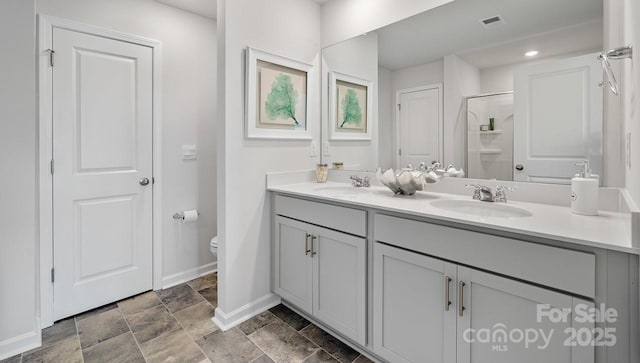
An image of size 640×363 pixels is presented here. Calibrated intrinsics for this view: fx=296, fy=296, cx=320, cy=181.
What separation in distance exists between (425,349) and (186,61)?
271 centimetres

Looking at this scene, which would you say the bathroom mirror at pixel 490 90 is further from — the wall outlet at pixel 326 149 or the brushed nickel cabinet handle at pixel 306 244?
the brushed nickel cabinet handle at pixel 306 244

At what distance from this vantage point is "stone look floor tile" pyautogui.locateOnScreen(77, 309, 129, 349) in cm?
181

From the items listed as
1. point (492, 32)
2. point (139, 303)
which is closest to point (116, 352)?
point (139, 303)

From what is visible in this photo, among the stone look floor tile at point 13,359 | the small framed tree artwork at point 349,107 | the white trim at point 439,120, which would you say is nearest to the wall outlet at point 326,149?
the small framed tree artwork at point 349,107

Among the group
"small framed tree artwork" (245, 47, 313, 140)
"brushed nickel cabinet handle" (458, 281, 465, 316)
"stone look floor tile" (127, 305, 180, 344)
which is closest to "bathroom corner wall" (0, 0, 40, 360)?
"stone look floor tile" (127, 305, 180, 344)

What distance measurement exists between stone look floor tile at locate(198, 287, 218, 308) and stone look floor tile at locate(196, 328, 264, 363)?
1.34ft

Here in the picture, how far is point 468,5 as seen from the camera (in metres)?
1.70

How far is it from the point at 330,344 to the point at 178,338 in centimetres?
93

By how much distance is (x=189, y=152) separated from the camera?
8.60 feet

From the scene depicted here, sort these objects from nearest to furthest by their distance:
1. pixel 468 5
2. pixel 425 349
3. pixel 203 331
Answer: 1. pixel 425 349
2. pixel 468 5
3. pixel 203 331

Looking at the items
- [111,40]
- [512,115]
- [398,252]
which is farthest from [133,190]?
[512,115]

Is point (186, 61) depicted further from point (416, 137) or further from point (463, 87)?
point (463, 87)

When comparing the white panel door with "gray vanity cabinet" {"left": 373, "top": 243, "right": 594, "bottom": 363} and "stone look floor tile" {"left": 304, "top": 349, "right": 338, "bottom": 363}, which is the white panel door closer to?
"stone look floor tile" {"left": 304, "top": 349, "right": 338, "bottom": 363}

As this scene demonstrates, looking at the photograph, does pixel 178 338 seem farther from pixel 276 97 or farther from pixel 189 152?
pixel 276 97
